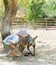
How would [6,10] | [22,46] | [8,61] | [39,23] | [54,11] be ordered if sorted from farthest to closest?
[54,11]
[39,23]
[6,10]
[22,46]
[8,61]

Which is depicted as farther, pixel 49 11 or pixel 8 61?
pixel 49 11

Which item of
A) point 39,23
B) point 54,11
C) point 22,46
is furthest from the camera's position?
point 54,11

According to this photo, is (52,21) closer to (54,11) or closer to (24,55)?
(54,11)

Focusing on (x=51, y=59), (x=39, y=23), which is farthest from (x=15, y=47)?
(x=39, y=23)

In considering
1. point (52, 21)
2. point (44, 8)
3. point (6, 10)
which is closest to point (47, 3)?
point (44, 8)

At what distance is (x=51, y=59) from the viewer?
7.30 metres

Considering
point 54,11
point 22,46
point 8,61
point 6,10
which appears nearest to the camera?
point 8,61

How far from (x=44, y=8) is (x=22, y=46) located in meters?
19.3

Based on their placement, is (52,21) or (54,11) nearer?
(52,21)

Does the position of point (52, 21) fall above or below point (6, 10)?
below

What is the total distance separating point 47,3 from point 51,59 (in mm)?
19661

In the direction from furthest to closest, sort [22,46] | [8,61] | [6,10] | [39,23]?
1. [39,23]
2. [6,10]
3. [22,46]
4. [8,61]

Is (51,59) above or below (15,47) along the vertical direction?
below

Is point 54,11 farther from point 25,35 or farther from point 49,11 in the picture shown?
point 25,35
